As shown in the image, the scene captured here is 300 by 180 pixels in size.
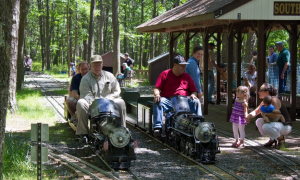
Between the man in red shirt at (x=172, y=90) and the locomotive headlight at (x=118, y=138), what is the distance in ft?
6.30

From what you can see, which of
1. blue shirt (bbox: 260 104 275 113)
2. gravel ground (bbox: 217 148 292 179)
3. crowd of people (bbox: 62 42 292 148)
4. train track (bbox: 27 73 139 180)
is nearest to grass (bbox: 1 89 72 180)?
train track (bbox: 27 73 139 180)

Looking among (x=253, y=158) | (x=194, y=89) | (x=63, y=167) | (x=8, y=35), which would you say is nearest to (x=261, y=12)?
(x=194, y=89)

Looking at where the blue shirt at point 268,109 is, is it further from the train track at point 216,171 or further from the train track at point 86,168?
the train track at point 86,168

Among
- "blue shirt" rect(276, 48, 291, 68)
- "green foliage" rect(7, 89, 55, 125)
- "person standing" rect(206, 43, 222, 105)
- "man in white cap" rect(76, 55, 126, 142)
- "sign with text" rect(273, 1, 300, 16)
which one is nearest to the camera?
"man in white cap" rect(76, 55, 126, 142)

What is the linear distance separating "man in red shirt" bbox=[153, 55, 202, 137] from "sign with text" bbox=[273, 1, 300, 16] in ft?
10.1

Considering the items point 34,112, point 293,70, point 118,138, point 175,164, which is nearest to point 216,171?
point 175,164

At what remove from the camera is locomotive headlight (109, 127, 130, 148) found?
712cm

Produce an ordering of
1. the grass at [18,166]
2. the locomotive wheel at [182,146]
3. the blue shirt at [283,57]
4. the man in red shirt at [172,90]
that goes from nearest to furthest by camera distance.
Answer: the grass at [18,166], the locomotive wheel at [182,146], the man in red shirt at [172,90], the blue shirt at [283,57]

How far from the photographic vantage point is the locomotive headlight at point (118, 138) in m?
7.12

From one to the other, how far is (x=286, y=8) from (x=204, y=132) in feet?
15.8

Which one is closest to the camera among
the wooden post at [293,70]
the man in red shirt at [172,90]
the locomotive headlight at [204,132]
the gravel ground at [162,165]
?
the gravel ground at [162,165]

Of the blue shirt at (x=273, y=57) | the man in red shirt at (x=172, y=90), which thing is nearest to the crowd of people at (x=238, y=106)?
the man in red shirt at (x=172, y=90)

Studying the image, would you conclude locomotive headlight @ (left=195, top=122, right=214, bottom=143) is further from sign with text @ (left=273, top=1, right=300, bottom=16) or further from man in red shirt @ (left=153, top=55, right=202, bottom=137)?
sign with text @ (left=273, top=1, right=300, bottom=16)

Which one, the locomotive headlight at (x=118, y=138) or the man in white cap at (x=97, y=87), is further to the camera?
the man in white cap at (x=97, y=87)
